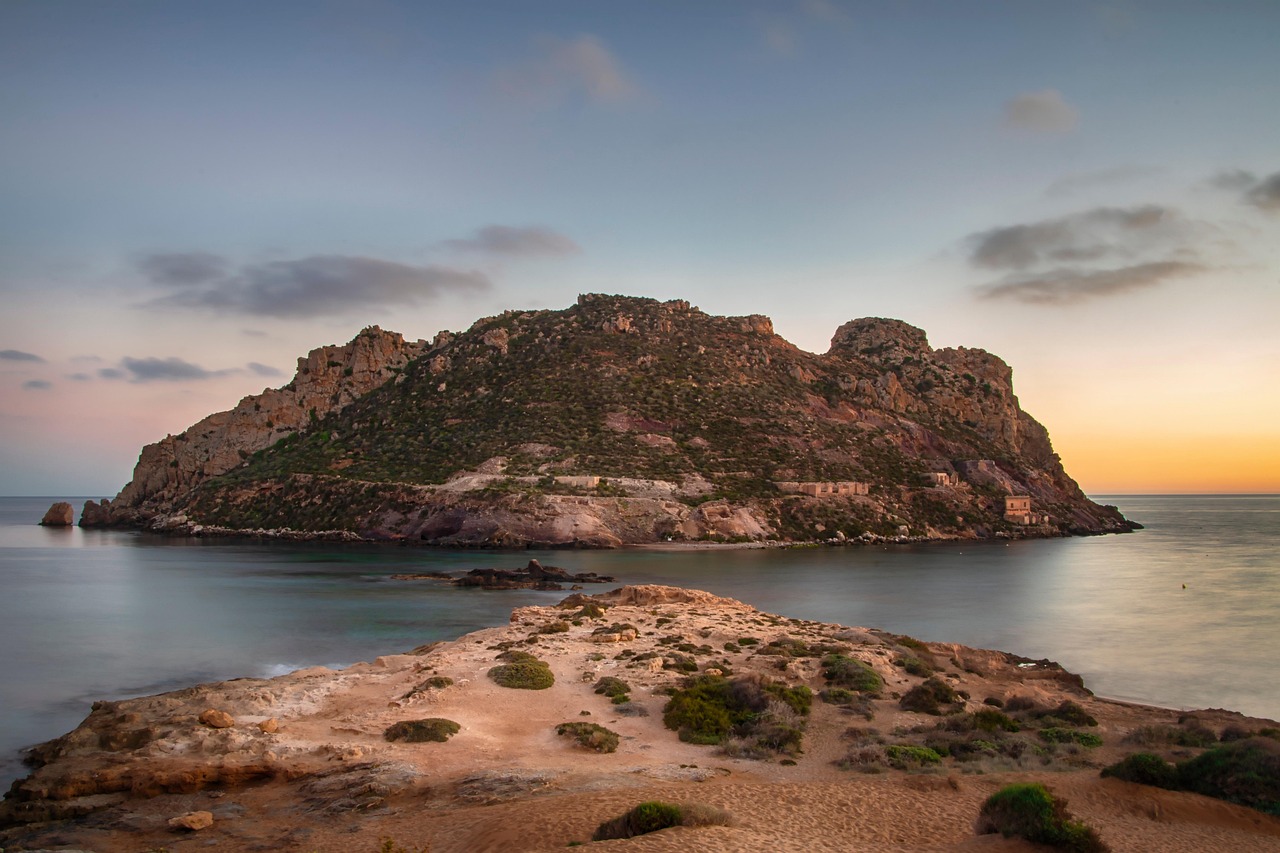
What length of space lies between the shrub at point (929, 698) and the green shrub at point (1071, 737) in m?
2.52

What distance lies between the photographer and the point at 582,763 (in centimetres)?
1508

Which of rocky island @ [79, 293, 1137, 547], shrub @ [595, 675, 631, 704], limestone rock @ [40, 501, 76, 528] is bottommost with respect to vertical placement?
shrub @ [595, 675, 631, 704]

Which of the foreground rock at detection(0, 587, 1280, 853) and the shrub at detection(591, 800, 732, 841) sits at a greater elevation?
the shrub at detection(591, 800, 732, 841)

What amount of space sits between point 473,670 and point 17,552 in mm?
78947

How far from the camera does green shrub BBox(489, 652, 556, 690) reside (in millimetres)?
21047

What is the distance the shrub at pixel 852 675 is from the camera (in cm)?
2114

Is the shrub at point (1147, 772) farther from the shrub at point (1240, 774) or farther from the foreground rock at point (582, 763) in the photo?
the foreground rock at point (582, 763)

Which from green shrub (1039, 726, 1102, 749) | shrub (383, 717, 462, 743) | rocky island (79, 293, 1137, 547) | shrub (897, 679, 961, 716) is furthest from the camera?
rocky island (79, 293, 1137, 547)

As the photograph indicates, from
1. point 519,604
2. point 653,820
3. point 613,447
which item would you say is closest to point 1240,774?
point 653,820

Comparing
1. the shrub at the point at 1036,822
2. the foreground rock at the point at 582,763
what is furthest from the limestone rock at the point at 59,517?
the shrub at the point at 1036,822

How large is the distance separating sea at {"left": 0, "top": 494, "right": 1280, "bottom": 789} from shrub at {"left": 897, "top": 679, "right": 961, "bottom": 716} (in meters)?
9.19

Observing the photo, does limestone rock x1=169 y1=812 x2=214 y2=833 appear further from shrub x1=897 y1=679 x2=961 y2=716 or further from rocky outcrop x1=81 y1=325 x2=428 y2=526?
rocky outcrop x1=81 y1=325 x2=428 y2=526

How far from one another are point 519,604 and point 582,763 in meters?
27.9

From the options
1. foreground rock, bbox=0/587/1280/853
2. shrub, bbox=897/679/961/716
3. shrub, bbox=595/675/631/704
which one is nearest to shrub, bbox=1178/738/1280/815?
foreground rock, bbox=0/587/1280/853
